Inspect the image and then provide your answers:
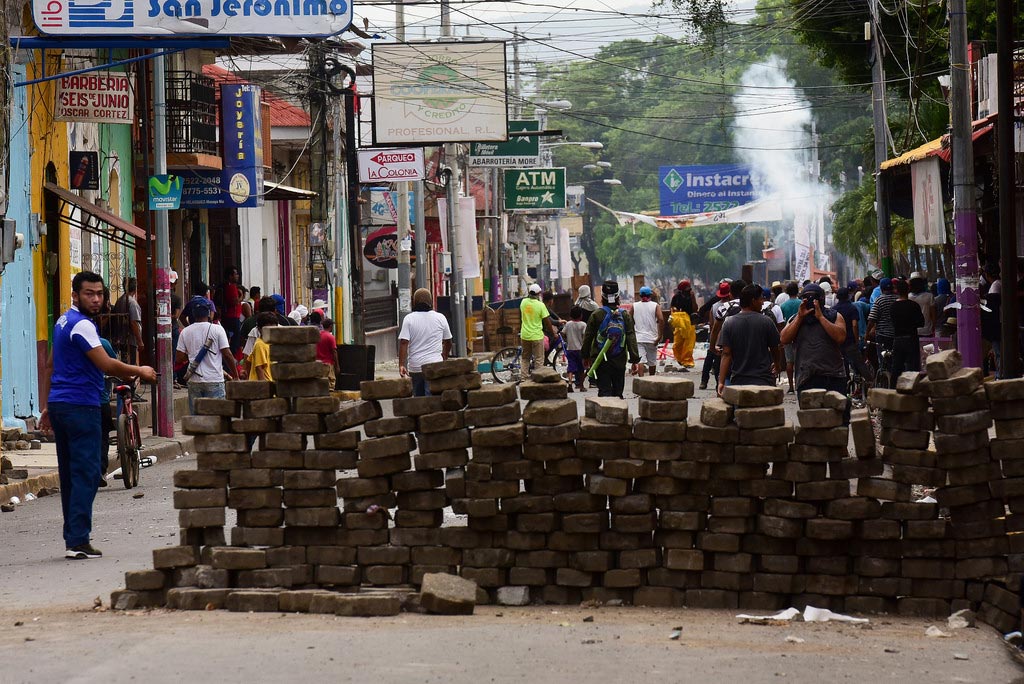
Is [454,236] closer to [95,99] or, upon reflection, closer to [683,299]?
[683,299]

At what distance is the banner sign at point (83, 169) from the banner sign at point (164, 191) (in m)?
3.63

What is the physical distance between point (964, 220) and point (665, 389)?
8.16 metres

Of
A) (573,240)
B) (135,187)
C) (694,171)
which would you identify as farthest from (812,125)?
(135,187)

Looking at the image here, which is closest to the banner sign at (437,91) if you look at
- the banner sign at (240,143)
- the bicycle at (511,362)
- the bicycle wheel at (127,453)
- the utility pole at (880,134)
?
the banner sign at (240,143)

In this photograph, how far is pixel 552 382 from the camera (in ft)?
26.7

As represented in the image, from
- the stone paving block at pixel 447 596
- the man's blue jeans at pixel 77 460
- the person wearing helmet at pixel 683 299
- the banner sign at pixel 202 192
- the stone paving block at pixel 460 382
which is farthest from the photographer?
the person wearing helmet at pixel 683 299

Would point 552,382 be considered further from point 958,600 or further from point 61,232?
point 61,232

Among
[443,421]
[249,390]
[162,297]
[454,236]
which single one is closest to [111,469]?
[162,297]

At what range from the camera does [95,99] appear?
18859 millimetres

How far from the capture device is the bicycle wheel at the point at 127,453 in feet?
45.4

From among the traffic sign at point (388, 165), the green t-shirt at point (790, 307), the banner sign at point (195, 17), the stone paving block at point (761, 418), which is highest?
the traffic sign at point (388, 165)

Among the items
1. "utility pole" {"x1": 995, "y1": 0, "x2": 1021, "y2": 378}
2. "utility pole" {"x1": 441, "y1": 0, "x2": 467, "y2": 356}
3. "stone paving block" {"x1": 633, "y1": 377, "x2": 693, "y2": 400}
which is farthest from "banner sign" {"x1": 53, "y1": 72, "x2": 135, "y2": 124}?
"utility pole" {"x1": 441, "y1": 0, "x2": 467, "y2": 356}

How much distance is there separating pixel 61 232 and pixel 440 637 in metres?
15.5

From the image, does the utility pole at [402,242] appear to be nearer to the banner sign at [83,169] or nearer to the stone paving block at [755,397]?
the banner sign at [83,169]
